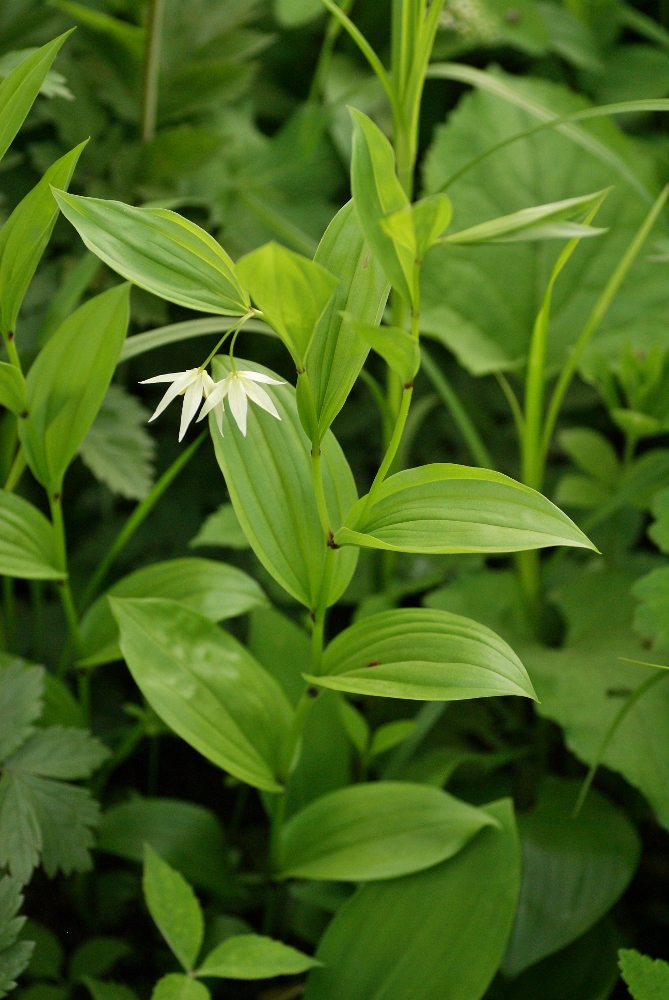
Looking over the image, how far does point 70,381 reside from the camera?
2.24ft

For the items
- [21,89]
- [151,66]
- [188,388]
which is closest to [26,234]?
[21,89]

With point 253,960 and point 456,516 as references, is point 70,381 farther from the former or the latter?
point 253,960

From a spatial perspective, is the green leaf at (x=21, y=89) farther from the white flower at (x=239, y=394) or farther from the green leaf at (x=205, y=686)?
the green leaf at (x=205, y=686)

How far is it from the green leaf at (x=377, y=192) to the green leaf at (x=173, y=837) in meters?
0.60

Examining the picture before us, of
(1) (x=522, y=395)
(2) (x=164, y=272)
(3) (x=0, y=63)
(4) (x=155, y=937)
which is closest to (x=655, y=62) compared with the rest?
(1) (x=522, y=395)

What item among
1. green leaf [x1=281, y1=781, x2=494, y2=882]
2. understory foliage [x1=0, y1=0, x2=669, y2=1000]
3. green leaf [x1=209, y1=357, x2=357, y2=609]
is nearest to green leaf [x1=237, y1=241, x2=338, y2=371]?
understory foliage [x1=0, y1=0, x2=669, y2=1000]

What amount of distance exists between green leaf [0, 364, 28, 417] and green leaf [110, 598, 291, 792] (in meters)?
0.17

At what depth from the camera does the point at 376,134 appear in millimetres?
467

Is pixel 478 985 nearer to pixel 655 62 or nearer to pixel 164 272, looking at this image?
pixel 164 272

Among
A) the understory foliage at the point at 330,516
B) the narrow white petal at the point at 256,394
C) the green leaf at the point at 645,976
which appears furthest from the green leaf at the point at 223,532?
the green leaf at the point at 645,976

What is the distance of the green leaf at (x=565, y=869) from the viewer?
2.52 ft

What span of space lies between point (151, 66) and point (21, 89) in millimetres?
475

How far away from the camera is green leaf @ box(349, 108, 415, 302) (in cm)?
46

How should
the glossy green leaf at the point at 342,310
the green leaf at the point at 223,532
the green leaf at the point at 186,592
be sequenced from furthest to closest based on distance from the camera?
the green leaf at the point at 223,532, the green leaf at the point at 186,592, the glossy green leaf at the point at 342,310
